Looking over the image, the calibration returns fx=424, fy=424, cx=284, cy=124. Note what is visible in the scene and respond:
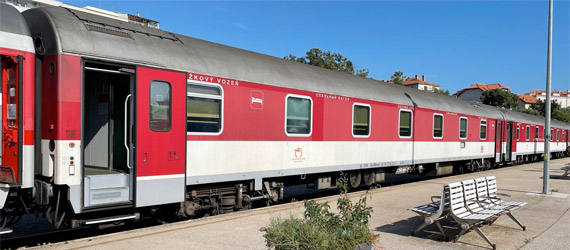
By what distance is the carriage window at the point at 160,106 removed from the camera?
6.81m

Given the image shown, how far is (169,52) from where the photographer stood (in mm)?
7281

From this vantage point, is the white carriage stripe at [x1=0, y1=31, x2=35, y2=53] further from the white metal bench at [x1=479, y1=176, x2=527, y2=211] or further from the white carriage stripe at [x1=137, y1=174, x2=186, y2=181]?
the white metal bench at [x1=479, y1=176, x2=527, y2=211]

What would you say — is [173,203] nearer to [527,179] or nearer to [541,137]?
[527,179]

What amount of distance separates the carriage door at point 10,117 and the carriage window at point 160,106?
5.90 feet

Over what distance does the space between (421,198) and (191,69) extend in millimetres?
6971

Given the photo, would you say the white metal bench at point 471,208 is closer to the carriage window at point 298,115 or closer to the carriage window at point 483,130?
the carriage window at point 298,115

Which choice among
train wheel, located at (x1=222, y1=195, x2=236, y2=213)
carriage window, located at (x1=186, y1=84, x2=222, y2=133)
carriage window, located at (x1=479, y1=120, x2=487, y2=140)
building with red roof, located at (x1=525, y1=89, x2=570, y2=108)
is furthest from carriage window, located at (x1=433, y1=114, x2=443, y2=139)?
building with red roof, located at (x1=525, y1=89, x2=570, y2=108)

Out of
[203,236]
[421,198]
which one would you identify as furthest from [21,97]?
[421,198]

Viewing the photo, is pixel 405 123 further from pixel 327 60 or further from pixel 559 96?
pixel 559 96

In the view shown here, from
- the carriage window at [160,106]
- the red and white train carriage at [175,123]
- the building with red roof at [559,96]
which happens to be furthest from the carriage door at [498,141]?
the building with red roof at [559,96]

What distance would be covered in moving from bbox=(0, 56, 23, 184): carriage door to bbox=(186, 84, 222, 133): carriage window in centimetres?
252

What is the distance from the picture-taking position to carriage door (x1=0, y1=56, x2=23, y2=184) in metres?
5.77

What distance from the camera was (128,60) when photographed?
21.6 ft

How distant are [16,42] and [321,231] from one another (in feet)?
15.9
